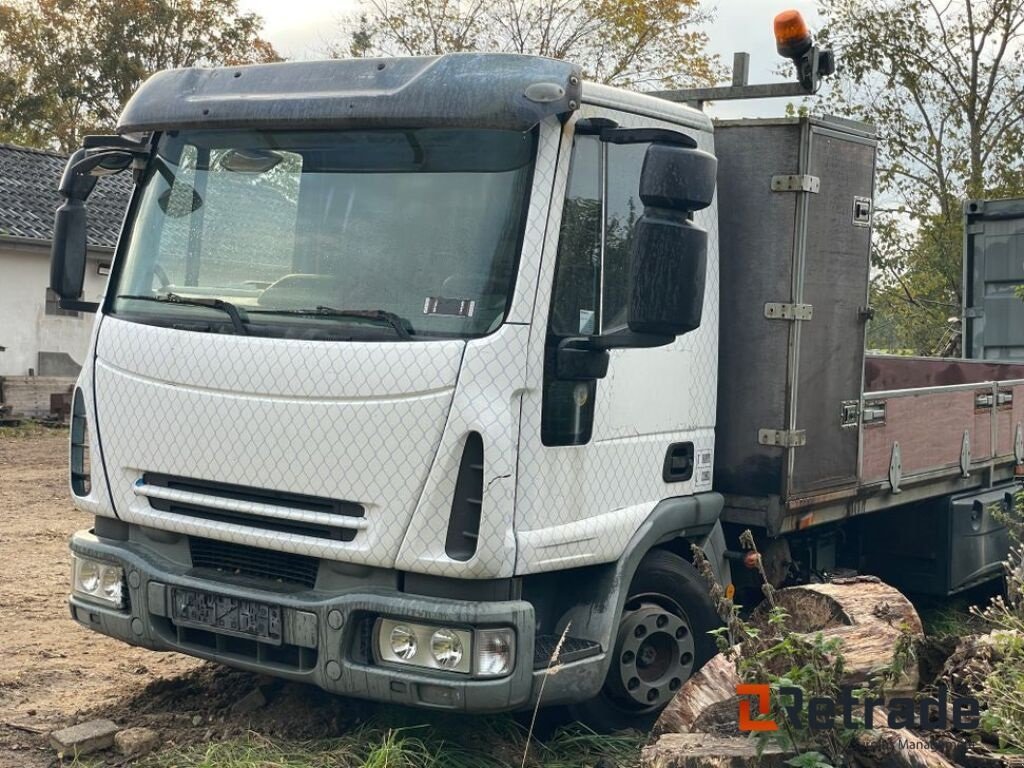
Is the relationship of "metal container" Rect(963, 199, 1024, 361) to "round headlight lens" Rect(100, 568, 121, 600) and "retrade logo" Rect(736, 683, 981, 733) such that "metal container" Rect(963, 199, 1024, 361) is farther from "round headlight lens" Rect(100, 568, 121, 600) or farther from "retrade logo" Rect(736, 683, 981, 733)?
"round headlight lens" Rect(100, 568, 121, 600)

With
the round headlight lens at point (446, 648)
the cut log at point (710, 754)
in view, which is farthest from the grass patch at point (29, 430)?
the cut log at point (710, 754)

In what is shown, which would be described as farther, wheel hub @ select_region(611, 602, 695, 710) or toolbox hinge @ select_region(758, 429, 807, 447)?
toolbox hinge @ select_region(758, 429, 807, 447)

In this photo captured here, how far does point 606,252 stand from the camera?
4.57m

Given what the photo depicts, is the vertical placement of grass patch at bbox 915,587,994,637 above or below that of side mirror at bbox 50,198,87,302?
below

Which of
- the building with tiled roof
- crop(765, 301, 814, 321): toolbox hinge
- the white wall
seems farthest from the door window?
the white wall

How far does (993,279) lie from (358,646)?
7.23 metres

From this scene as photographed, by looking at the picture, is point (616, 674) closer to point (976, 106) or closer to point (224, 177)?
point (224, 177)

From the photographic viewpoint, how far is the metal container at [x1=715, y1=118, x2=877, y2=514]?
17.1 ft

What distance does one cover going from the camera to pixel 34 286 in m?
20.9

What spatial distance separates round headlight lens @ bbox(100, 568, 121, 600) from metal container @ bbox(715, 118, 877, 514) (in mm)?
2397

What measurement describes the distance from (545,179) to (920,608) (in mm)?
4408

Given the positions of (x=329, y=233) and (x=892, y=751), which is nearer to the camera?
(x=892, y=751)

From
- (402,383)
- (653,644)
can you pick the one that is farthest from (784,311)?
(402,383)

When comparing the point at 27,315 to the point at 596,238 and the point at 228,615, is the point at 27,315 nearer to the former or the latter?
the point at 228,615
